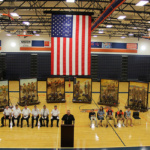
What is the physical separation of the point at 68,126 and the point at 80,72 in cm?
475

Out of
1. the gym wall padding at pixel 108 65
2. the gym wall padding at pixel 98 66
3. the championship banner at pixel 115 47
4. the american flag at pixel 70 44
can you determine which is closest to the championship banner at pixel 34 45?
the gym wall padding at pixel 98 66

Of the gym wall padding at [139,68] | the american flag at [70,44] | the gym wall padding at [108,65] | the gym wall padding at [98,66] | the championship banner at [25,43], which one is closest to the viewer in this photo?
the american flag at [70,44]

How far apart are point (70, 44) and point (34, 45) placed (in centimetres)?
2024

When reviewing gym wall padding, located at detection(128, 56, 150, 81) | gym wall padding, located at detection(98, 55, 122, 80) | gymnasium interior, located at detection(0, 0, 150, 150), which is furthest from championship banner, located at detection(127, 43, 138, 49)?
gym wall padding, located at detection(98, 55, 122, 80)

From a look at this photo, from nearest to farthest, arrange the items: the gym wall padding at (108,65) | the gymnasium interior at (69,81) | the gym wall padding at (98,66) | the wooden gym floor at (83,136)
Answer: the wooden gym floor at (83,136)
the gymnasium interior at (69,81)
the gym wall padding at (98,66)
the gym wall padding at (108,65)

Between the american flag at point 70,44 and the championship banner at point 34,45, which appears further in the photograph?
the championship banner at point 34,45

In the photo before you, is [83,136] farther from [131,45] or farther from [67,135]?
[131,45]

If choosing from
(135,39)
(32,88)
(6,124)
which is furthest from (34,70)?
(6,124)

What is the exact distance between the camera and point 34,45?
31234 mm

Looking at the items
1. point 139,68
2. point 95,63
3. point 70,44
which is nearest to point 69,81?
point 70,44

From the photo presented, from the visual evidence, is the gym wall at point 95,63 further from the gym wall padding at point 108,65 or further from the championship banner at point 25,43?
the championship banner at point 25,43

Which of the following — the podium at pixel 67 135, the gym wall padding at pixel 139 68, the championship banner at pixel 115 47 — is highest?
the championship banner at pixel 115 47

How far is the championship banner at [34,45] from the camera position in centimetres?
3100

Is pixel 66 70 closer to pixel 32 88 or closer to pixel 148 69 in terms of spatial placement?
pixel 32 88
